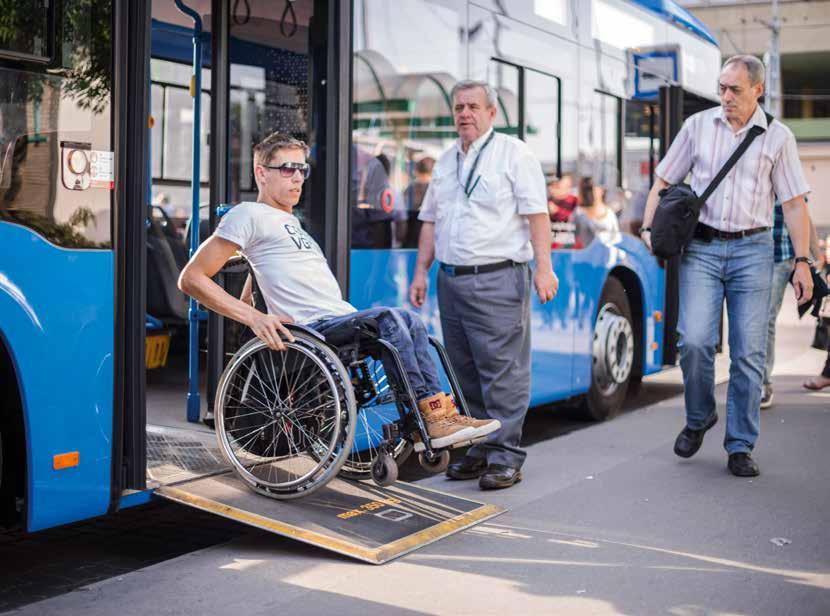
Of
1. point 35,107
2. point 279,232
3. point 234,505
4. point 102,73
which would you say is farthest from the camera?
point 279,232

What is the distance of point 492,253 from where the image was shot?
5.71 metres

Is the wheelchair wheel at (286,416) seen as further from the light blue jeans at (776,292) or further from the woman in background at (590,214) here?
the light blue jeans at (776,292)

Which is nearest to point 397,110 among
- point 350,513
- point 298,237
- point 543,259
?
point 543,259

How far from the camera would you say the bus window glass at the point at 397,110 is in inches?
222

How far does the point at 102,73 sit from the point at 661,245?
2.99 m

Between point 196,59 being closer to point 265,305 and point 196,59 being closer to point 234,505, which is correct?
point 265,305

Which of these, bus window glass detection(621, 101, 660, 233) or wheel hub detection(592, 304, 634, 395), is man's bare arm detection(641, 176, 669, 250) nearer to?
wheel hub detection(592, 304, 634, 395)

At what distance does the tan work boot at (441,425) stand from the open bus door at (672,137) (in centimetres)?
472

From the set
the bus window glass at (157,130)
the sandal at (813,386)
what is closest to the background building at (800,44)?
the sandal at (813,386)

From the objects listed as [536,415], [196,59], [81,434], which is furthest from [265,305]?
[536,415]

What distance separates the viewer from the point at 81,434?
4230 mm

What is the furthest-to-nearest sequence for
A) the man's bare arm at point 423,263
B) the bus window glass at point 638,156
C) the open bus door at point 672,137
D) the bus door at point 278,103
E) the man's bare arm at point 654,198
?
the open bus door at point 672,137
the bus window glass at point 638,156
the man's bare arm at point 654,198
the man's bare arm at point 423,263
the bus door at point 278,103

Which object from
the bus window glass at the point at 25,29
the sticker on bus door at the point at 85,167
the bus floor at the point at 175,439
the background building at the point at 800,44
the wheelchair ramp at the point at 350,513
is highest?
the background building at the point at 800,44

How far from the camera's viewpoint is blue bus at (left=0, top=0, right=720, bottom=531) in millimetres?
4055
